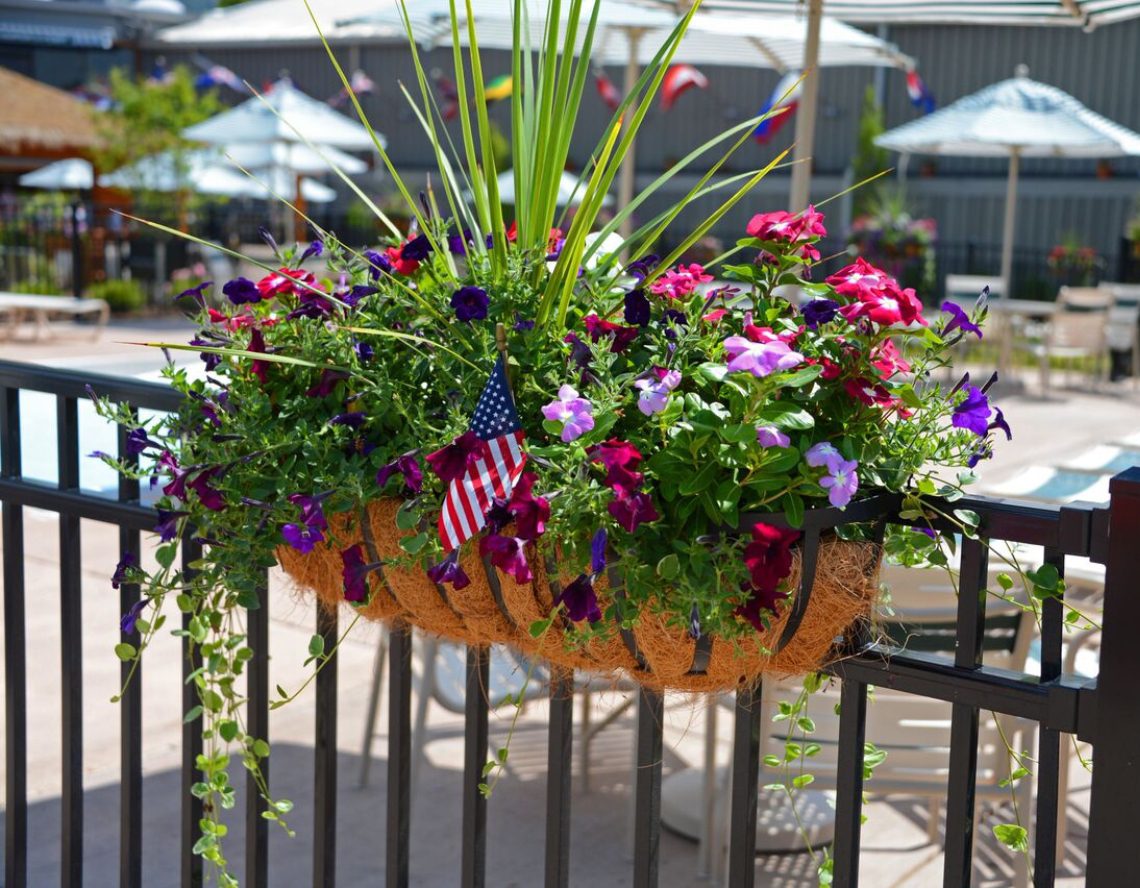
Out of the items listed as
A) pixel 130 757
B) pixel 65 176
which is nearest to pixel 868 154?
pixel 65 176

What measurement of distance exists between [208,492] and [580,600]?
1.77 ft

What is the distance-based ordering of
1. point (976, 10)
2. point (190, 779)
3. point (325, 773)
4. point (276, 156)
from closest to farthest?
point (325, 773) → point (190, 779) → point (976, 10) → point (276, 156)

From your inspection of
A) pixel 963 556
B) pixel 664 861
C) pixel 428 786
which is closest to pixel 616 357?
pixel 963 556

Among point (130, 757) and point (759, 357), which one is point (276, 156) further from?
point (759, 357)

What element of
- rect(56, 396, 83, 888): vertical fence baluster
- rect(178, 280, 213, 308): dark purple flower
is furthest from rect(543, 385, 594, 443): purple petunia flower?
rect(56, 396, 83, 888): vertical fence baluster

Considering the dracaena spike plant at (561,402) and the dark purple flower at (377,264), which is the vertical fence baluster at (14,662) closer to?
the dracaena spike plant at (561,402)

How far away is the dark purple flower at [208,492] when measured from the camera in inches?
62.2

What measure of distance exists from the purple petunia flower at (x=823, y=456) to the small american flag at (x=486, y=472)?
29 cm

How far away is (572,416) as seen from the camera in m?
1.33

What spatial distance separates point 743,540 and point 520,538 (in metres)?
0.22

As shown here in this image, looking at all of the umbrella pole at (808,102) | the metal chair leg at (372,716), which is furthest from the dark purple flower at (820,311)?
the umbrella pole at (808,102)

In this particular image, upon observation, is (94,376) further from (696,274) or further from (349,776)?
(349,776)

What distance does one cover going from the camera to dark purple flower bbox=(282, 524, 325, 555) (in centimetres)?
147

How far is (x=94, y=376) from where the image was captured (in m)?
2.00
